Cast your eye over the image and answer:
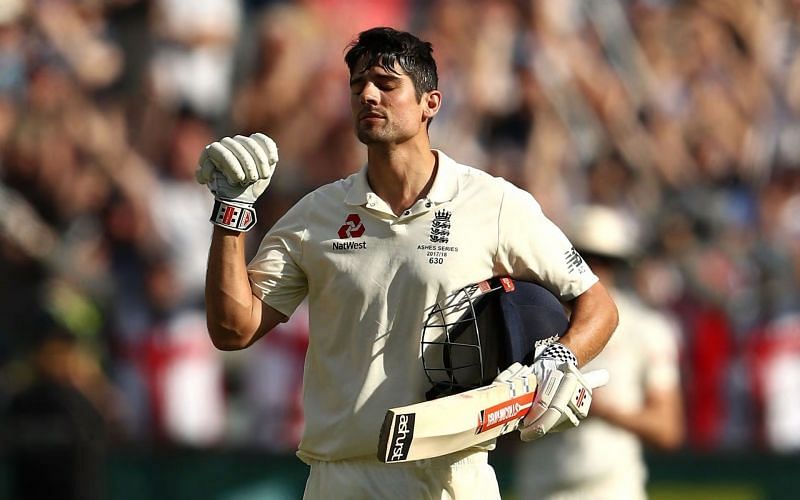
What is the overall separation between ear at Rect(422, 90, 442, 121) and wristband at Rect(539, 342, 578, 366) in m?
0.87

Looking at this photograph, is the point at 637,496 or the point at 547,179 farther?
the point at 547,179

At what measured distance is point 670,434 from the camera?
6777 mm

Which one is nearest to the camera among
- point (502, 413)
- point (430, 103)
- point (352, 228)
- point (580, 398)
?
point (502, 413)

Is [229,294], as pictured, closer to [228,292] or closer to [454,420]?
[228,292]

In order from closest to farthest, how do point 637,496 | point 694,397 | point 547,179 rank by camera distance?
point 637,496 → point 694,397 → point 547,179

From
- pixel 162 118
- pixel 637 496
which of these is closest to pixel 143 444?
pixel 162 118

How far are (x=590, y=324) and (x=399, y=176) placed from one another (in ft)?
2.58

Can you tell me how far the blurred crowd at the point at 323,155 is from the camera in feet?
32.1

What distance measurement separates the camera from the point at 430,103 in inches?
187

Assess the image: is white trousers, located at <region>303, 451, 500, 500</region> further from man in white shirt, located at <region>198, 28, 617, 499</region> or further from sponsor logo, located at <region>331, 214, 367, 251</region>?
sponsor logo, located at <region>331, 214, 367, 251</region>

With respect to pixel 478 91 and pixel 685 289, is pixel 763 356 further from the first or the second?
pixel 478 91

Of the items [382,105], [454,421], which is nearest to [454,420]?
[454,421]

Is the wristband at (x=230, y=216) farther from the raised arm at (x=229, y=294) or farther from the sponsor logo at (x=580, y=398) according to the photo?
the sponsor logo at (x=580, y=398)

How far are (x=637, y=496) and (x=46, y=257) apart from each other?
5.18 metres
